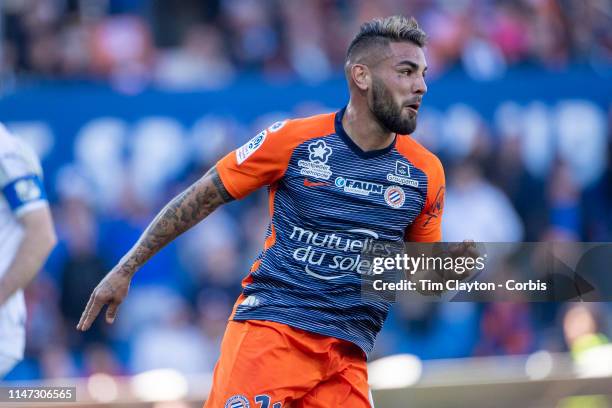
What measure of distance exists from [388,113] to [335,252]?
2.28 feet

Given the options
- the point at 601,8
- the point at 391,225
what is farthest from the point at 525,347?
the point at 391,225

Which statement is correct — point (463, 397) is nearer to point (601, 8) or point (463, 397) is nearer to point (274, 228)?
point (274, 228)

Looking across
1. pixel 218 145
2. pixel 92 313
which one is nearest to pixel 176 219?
pixel 92 313

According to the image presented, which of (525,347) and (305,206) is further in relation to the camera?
(525,347)

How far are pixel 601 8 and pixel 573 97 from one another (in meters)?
2.38

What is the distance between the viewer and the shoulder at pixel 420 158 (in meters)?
5.20

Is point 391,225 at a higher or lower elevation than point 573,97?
lower

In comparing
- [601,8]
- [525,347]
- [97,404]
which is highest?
[601,8]

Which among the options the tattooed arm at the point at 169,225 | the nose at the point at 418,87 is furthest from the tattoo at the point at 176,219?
the nose at the point at 418,87

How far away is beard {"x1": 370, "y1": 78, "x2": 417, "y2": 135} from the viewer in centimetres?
512

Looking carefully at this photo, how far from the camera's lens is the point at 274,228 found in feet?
17.2

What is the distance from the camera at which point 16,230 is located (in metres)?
5.82

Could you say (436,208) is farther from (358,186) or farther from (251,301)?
(251,301)

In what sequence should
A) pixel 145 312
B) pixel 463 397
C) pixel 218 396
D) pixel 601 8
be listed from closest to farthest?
pixel 218 396
pixel 463 397
pixel 145 312
pixel 601 8
